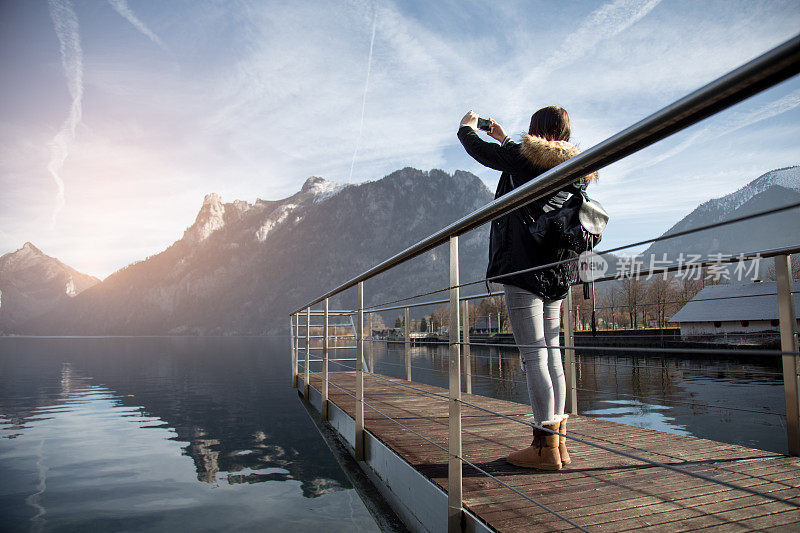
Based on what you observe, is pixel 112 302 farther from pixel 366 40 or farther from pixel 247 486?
pixel 247 486

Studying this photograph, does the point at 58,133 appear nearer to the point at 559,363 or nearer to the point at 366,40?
the point at 366,40

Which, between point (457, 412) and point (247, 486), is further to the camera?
point (247, 486)

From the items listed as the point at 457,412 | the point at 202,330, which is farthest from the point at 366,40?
the point at 202,330

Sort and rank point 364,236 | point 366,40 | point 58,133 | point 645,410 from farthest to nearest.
→ point 364,236 < point 58,133 < point 366,40 < point 645,410

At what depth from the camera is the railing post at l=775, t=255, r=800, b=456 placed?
80.2 inches

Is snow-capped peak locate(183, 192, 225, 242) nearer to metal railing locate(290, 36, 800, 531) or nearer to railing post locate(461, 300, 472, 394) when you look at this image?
railing post locate(461, 300, 472, 394)

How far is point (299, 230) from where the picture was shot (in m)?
132

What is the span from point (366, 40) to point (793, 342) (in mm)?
36885

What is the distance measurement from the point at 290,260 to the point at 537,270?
5055 inches

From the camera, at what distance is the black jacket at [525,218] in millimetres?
1664

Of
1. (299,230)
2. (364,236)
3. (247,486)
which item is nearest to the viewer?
(247,486)

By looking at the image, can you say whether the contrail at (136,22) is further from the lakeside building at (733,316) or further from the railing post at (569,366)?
the lakeside building at (733,316)

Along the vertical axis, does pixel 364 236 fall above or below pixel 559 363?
above

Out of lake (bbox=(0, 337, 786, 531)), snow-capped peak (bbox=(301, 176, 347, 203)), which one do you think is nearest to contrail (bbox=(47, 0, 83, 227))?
lake (bbox=(0, 337, 786, 531))
